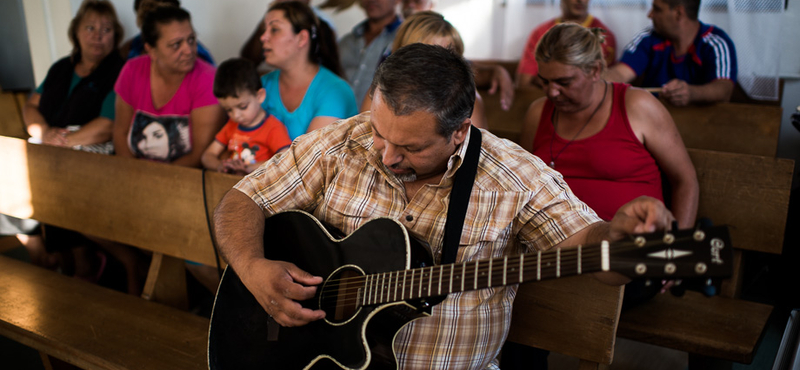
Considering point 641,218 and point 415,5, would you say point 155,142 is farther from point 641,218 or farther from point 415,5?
point 641,218

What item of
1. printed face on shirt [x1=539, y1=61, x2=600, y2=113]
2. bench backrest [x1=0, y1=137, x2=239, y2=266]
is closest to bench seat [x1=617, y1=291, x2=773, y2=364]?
printed face on shirt [x1=539, y1=61, x2=600, y2=113]

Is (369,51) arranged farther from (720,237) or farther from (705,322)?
(720,237)

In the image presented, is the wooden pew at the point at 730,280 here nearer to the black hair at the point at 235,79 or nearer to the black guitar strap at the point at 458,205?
the black guitar strap at the point at 458,205

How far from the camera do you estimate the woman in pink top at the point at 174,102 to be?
301 cm

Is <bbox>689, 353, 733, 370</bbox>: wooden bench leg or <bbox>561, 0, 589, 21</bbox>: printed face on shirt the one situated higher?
<bbox>561, 0, 589, 21</bbox>: printed face on shirt

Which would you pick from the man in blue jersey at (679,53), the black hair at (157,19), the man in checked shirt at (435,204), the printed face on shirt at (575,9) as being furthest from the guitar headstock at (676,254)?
the printed face on shirt at (575,9)

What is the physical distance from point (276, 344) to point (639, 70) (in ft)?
9.14

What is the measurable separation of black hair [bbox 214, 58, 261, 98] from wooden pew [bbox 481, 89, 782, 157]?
1079mm

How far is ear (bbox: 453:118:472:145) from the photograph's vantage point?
4.85 ft

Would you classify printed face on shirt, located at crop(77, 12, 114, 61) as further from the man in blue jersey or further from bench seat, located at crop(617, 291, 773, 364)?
bench seat, located at crop(617, 291, 773, 364)

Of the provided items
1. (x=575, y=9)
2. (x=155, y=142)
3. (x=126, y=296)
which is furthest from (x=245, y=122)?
(x=575, y=9)

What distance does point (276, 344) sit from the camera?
1.55 m

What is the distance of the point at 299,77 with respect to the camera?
2.84 meters

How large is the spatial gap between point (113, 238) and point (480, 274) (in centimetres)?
192
